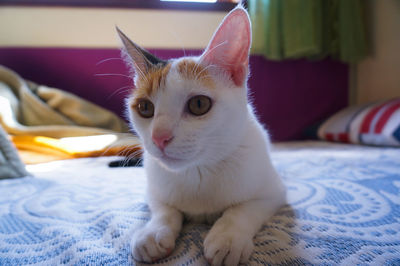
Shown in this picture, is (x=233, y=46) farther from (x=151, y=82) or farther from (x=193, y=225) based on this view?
(x=193, y=225)

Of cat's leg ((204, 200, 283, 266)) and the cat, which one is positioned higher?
the cat

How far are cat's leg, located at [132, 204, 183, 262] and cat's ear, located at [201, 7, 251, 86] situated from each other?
36cm

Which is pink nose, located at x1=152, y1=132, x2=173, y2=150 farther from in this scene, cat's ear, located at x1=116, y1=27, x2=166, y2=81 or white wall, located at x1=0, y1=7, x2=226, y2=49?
white wall, located at x1=0, y1=7, x2=226, y2=49

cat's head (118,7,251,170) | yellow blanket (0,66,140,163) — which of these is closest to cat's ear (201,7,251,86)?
cat's head (118,7,251,170)

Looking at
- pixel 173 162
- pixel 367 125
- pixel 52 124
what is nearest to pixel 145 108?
pixel 173 162

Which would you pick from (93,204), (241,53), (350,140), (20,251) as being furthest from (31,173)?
(350,140)

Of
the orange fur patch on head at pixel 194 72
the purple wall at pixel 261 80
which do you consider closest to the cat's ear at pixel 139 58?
the orange fur patch on head at pixel 194 72

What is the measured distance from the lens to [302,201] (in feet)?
2.36

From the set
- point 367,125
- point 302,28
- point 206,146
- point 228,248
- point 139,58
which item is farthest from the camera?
point 302,28

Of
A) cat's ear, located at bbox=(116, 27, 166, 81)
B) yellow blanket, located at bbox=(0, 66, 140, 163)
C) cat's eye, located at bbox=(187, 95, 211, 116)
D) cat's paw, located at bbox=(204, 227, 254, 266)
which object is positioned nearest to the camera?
cat's paw, located at bbox=(204, 227, 254, 266)

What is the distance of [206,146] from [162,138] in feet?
0.31

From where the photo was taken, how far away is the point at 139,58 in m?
0.72

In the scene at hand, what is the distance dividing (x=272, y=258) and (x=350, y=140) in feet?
5.16

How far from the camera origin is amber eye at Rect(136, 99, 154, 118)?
2.04 feet
